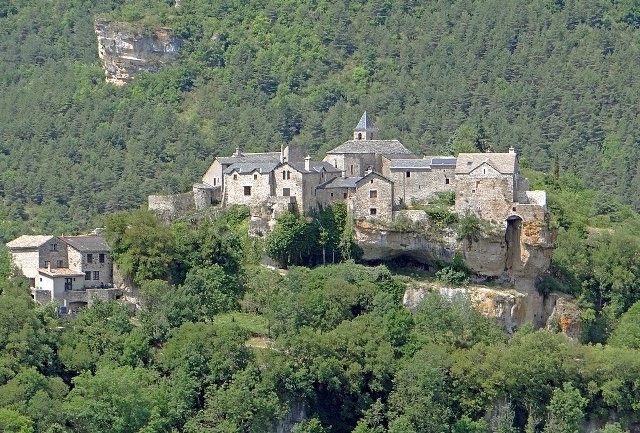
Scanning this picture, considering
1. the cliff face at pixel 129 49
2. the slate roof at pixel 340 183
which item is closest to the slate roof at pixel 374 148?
the slate roof at pixel 340 183

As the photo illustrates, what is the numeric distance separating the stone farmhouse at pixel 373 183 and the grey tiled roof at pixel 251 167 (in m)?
0.04

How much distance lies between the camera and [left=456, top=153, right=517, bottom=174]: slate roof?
79.8 metres

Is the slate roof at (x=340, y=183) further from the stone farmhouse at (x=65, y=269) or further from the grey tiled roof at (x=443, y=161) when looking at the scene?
the stone farmhouse at (x=65, y=269)

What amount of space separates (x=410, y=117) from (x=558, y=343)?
171 feet

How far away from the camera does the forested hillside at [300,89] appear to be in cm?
12075

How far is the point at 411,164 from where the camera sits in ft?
269

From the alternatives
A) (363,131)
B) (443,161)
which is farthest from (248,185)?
(443,161)

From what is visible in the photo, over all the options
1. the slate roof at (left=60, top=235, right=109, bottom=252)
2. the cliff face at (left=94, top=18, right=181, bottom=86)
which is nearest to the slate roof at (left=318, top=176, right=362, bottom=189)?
the slate roof at (left=60, top=235, right=109, bottom=252)

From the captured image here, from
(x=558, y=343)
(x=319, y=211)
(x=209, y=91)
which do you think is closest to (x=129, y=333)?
(x=319, y=211)

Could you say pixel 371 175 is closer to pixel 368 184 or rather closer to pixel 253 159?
pixel 368 184

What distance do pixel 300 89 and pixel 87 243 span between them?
56712 mm

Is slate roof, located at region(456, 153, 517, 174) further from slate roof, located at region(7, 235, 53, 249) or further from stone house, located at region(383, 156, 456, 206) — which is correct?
slate roof, located at region(7, 235, 53, 249)

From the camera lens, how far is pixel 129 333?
249ft

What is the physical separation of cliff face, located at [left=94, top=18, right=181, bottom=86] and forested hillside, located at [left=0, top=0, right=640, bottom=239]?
1.10m
